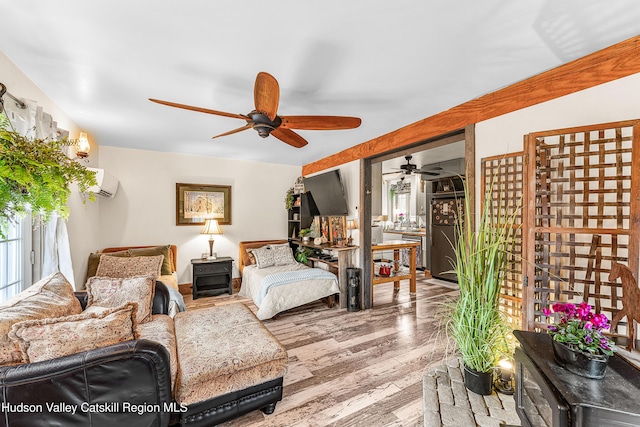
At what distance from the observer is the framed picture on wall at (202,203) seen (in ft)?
14.5

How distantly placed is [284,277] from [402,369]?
1817 mm

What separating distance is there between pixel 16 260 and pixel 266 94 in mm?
2328

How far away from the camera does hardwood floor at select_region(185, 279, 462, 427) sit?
176 cm

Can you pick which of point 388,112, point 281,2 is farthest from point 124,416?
point 388,112

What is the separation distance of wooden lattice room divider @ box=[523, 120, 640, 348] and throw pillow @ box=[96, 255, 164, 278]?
3.85 metres

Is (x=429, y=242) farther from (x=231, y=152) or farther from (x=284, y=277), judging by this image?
(x=231, y=152)

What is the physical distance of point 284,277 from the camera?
3549 millimetres

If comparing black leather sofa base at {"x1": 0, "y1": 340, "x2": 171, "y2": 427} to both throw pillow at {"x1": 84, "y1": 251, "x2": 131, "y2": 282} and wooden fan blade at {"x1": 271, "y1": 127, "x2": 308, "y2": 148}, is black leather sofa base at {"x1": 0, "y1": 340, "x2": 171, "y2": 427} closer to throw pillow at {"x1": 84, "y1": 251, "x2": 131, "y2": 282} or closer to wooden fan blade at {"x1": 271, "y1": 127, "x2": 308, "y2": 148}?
wooden fan blade at {"x1": 271, "y1": 127, "x2": 308, "y2": 148}

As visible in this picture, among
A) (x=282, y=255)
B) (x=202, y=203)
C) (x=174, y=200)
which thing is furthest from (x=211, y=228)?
(x=282, y=255)

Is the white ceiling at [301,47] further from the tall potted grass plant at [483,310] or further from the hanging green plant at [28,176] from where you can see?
the tall potted grass plant at [483,310]

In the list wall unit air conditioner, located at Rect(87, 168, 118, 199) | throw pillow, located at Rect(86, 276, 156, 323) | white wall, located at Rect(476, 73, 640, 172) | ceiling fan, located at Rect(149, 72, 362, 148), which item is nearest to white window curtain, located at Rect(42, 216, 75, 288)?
throw pillow, located at Rect(86, 276, 156, 323)

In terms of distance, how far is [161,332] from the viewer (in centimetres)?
202

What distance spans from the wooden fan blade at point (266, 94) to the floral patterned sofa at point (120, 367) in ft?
4.75

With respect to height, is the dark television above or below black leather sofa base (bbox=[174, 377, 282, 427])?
above
